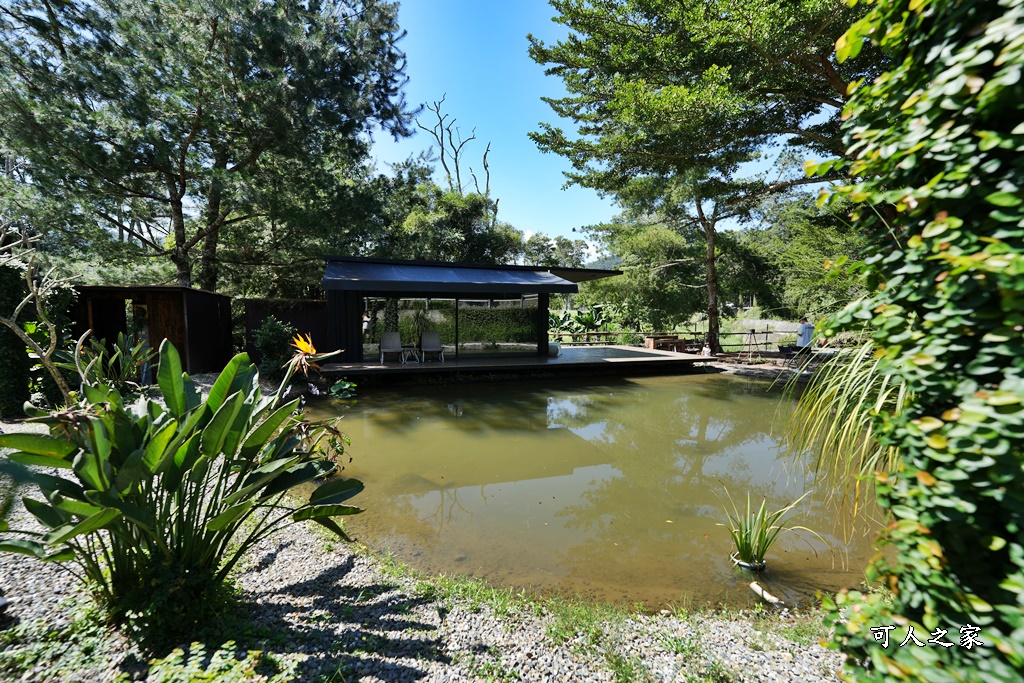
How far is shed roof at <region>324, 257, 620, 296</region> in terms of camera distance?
30.0ft

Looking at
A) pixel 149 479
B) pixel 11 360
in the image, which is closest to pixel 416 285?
pixel 11 360

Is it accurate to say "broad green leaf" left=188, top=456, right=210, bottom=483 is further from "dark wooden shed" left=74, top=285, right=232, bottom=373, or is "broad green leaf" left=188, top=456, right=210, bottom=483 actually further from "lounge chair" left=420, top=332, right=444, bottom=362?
"lounge chair" left=420, top=332, right=444, bottom=362

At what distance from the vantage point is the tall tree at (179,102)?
9523mm

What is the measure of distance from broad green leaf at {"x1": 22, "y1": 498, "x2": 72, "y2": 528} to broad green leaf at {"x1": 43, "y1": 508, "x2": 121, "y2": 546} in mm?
136

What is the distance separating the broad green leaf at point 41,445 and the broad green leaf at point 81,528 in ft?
1.06

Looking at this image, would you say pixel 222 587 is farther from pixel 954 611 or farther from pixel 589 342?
pixel 589 342

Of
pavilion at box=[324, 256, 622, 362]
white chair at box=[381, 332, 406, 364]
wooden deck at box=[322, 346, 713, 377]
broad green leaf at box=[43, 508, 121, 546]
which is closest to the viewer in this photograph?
broad green leaf at box=[43, 508, 121, 546]

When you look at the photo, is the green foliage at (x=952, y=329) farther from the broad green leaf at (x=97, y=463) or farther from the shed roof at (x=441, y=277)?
the shed roof at (x=441, y=277)

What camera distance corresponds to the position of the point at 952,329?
104 centimetres

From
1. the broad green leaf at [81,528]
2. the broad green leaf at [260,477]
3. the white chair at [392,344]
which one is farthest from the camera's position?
the white chair at [392,344]

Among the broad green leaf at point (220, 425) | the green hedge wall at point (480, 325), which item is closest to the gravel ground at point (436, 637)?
the broad green leaf at point (220, 425)

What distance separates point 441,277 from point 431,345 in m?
1.83

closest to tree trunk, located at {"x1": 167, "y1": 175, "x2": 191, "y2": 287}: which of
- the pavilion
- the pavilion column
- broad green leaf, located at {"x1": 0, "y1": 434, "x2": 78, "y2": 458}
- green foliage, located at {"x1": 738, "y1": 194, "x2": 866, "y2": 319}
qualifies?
the pavilion

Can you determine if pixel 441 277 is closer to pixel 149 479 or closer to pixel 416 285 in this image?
pixel 416 285
